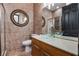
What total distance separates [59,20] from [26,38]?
1.62 ft

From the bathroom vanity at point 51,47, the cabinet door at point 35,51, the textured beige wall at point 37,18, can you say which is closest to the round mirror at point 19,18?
the textured beige wall at point 37,18

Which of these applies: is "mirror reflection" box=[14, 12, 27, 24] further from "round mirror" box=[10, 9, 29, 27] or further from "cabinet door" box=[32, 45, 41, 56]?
"cabinet door" box=[32, 45, 41, 56]

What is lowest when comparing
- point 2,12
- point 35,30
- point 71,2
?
point 35,30

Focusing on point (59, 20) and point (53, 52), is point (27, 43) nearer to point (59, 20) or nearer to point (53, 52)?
point (53, 52)

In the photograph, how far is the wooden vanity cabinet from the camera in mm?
1694

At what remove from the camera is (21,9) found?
181 cm

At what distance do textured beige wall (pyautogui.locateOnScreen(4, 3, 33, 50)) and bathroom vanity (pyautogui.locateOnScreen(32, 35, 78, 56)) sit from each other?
0.45 feet

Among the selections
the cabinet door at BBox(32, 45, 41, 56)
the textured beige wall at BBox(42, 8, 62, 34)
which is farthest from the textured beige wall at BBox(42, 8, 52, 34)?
the cabinet door at BBox(32, 45, 41, 56)

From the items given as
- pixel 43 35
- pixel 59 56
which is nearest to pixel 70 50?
pixel 59 56

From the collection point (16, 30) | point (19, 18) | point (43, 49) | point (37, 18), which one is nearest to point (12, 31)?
point (16, 30)

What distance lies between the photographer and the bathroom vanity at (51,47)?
5.39 ft

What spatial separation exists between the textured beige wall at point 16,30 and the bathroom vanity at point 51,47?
138mm

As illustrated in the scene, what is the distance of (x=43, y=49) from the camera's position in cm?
182

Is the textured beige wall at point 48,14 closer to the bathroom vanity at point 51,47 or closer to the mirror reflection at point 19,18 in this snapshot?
the bathroom vanity at point 51,47
